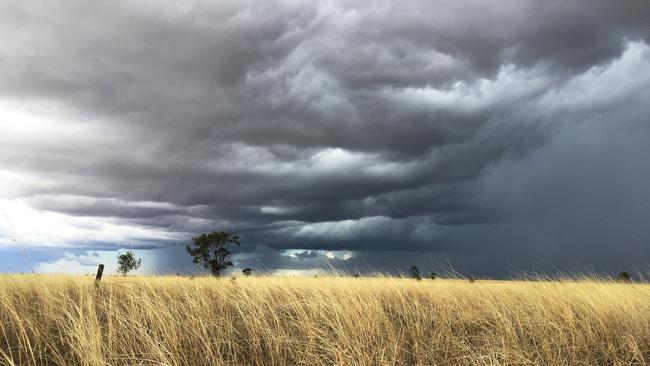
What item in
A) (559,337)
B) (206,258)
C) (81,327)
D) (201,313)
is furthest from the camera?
(206,258)

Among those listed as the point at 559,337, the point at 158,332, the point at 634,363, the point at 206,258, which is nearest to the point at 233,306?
the point at 158,332

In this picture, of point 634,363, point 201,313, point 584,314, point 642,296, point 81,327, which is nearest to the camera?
point 81,327

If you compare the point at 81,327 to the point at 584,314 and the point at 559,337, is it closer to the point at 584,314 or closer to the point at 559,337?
the point at 559,337

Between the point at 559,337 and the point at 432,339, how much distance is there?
7.39 ft

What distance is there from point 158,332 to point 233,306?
2.40 meters

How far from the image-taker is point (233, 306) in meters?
9.55

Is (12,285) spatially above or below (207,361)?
above

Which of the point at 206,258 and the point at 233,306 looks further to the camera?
the point at 206,258

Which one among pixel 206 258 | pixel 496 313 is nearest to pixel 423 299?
pixel 496 313

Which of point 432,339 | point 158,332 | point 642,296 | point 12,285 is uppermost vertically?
point 12,285

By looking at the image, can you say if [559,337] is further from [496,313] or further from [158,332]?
[158,332]

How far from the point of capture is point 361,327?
7105 millimetres

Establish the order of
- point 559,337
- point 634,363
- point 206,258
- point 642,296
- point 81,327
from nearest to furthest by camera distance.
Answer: point 81,327 < point 634,363 < point 559,337 < point 642,296 < point 206,258

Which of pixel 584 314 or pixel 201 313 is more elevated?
pixel 201 313
